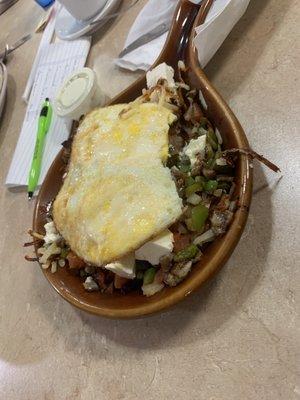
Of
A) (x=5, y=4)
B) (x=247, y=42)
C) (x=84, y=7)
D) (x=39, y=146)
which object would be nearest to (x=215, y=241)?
(x=247, y=42)

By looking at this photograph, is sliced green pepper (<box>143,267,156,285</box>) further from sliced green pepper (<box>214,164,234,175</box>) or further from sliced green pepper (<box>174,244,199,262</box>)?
sliced green pepper (<box>214,164,234,175</box>)

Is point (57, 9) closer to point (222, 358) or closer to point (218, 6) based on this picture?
point (218, 6)

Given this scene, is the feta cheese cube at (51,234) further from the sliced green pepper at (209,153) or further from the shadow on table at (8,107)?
the shadow on table at (8,107)

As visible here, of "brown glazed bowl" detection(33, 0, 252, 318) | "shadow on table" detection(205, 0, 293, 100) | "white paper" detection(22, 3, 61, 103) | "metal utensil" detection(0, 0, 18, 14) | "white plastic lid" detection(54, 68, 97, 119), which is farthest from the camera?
"metal utensil" detection(0, 0, 18, 14)

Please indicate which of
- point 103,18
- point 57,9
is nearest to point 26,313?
point 103,18

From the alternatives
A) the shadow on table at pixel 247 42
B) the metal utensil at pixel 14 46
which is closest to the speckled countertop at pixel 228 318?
the shadow on table at pixel 247 42

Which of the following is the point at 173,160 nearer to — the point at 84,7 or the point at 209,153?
the point at 209,153

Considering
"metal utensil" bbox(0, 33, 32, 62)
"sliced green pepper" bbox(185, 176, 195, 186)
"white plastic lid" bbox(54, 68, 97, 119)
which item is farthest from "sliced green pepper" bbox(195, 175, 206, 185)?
"metal utensil" bbox(0, 33, 32, 62)
